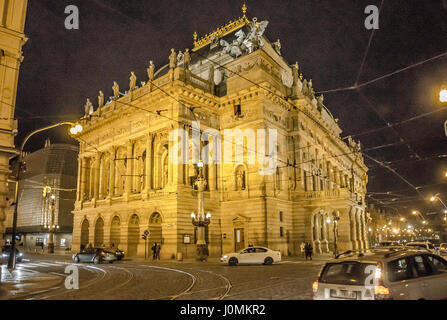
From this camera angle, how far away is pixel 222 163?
39219mm

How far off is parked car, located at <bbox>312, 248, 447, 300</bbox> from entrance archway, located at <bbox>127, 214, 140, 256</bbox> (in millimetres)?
34163

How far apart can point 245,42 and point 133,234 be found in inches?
1033

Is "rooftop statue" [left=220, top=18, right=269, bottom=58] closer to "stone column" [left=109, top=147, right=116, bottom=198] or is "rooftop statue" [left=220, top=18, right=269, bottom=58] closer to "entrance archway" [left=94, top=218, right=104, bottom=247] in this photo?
"stone column" [left=109, top=147, right=116, bottom=198]

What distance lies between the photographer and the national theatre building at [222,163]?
35500 millimetres

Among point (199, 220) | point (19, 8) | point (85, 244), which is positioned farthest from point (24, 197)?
point (19, 8)

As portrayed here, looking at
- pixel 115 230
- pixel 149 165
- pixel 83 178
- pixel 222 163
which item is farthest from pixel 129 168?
pixel 83 178

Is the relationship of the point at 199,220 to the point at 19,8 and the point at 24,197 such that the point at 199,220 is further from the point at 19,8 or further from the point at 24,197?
the point at 24,197

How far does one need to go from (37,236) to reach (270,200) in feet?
213

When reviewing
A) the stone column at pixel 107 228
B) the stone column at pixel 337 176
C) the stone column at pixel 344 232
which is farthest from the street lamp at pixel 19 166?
the stone column at pixel 337 176

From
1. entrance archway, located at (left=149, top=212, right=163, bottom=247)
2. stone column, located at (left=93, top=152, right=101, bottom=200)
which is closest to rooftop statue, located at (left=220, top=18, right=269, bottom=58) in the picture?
entrance archway, located at (left=149, top=212, right=163, bottom=247)

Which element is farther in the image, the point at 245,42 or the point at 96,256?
the point at 245,42

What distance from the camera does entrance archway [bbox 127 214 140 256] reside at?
3911cm

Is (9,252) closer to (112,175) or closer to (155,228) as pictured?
(155,228)

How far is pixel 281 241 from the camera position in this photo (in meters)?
36.5
